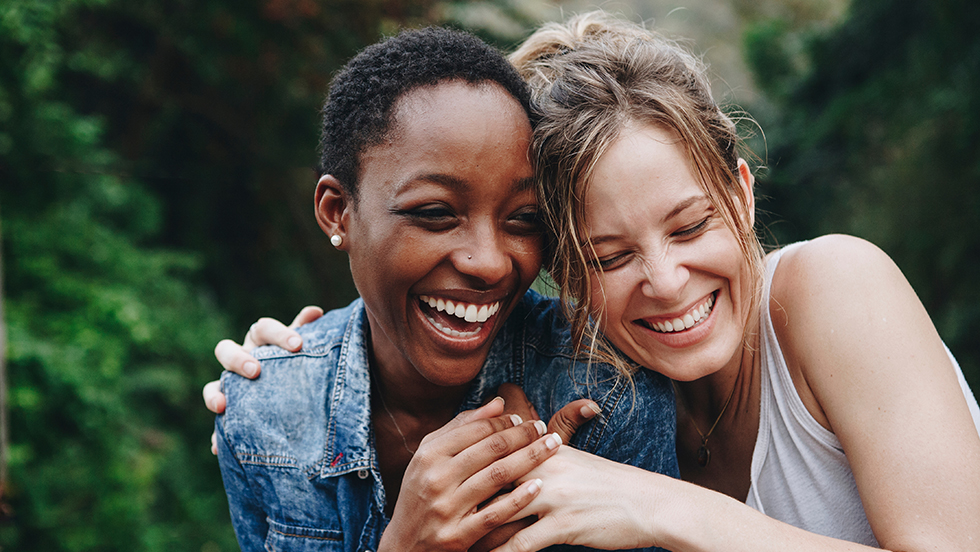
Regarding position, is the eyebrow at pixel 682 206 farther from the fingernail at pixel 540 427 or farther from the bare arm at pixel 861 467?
the fingernail at pixel 540 427

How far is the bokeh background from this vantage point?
3.80 m

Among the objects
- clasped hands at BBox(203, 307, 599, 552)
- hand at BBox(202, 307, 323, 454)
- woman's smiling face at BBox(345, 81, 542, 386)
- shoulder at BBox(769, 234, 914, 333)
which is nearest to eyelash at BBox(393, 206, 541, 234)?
woman's smiling face at BBox(345, 81, 542, 386)

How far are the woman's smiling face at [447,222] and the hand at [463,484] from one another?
0.72 feet

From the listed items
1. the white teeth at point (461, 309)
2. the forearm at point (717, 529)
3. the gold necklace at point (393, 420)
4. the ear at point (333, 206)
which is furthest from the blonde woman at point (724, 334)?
the gold necklace at point (393, 420)

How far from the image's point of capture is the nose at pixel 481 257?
5.85ft

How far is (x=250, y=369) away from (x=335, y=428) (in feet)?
1.11

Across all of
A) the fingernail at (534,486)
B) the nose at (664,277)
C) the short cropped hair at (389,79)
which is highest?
the short cropped hair at (389,79)

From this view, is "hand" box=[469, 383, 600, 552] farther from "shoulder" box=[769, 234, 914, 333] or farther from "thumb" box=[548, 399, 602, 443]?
"shoulder" box=[769, 234, 914, 333]

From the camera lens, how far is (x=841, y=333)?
1.82 m

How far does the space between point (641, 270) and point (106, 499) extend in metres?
3.42

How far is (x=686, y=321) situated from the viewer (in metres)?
1.94

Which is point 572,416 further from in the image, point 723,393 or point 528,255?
point 723,393

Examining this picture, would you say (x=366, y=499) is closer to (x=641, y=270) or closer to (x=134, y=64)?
(x=641, y=270)

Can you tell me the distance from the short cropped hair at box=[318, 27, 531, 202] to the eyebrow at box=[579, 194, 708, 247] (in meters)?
0.41
